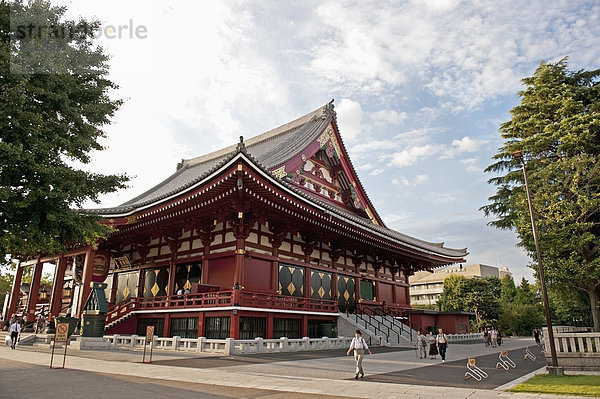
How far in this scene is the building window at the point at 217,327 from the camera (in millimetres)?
17844

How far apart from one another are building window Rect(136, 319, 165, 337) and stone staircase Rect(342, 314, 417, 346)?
10197 mm

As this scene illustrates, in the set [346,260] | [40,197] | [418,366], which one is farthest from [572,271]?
[40,197]

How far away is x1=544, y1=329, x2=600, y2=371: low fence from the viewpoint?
12.1 metres

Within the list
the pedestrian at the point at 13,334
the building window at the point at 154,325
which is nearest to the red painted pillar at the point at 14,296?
the pedestrian at the point at 13,334

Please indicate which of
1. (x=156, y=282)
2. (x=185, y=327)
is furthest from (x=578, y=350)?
(x=156, y=282)

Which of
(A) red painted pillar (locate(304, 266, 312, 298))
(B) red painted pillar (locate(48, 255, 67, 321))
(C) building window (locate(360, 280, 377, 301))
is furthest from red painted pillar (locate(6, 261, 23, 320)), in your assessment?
(C) building window (locate(360, 280, 377, 301))

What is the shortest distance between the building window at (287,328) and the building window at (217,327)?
2.72 metres

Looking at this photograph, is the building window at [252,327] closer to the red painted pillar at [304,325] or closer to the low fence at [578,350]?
the red painted pillar at [304,325]

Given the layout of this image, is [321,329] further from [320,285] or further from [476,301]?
[476,301]

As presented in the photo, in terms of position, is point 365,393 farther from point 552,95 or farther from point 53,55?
point 552,95

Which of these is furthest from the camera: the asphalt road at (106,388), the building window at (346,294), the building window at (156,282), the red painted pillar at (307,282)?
the building window at (346,294)

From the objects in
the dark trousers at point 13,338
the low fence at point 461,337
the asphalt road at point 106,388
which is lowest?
the low fence at point 461,337

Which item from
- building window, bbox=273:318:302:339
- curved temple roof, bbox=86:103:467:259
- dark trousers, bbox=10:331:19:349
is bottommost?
dark trousers, bbox=10:331:19:349

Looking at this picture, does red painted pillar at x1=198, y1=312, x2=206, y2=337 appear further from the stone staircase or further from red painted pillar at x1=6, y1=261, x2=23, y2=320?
red painted pillar at x1=6, y1=261, x2=23, y2=320
